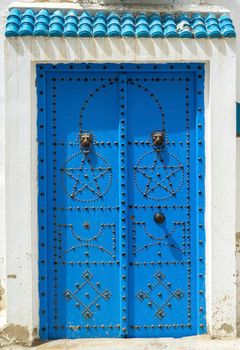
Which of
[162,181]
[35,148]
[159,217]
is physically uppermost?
[35,148]

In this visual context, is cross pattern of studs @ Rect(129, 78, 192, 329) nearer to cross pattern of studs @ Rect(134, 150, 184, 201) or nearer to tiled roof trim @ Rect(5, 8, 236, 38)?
cross pattern of studs @ Rect(134, 150, 184, 201)

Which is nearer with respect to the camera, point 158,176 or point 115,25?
point 115,25

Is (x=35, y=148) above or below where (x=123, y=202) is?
above

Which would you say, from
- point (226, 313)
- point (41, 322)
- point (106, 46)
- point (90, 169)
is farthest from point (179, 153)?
point (41, 322)

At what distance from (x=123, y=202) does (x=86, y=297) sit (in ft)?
3.03

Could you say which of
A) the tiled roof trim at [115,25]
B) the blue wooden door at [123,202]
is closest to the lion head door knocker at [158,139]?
the blue wooden door at [123,202]

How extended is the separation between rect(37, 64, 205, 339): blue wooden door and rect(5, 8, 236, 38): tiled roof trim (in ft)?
1.06

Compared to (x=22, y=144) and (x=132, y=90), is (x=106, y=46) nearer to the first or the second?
(x=132, y=90)

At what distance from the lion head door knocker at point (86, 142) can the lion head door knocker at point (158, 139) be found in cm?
57

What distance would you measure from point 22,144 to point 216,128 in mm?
1704

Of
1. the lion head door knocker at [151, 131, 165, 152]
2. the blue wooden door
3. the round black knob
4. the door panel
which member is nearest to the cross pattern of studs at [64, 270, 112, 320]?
the blue wooden door

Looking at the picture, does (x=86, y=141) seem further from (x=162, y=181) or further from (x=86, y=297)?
(x=86, y=297)

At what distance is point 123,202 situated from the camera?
518 centimetres

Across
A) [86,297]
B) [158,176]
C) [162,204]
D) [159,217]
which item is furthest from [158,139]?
[86,297]
